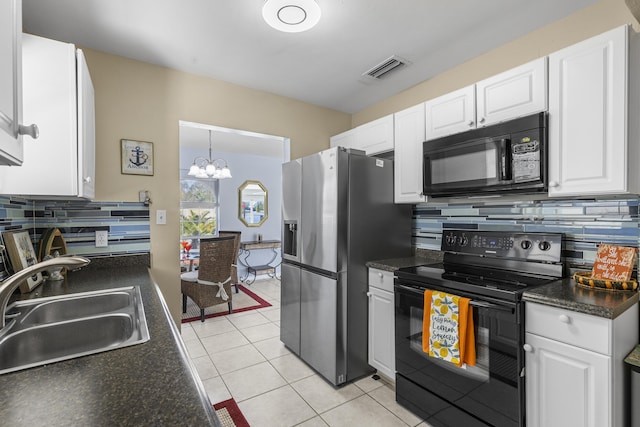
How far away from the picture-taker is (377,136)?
264 cm

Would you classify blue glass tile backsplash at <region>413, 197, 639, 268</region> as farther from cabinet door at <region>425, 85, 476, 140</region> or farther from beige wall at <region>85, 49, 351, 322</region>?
beige wall at <region>85, 49, 351, 322</region>

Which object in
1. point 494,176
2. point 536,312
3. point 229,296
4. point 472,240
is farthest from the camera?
point 229,296

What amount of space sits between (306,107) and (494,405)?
2.91 meters

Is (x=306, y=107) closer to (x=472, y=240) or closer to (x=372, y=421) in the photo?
(x=472, y=240)

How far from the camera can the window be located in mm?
5562

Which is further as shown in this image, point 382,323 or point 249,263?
point 249,263

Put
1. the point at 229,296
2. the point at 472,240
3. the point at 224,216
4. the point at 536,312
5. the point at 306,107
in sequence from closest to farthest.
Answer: the point at 536,312 < the point at 472,240 < the point at 306,107 < the point at 229,296 < the point at 224,216

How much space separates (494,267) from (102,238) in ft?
9.06

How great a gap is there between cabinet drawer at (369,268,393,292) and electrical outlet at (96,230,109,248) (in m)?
1.96

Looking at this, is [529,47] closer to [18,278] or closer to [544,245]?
[544,245]

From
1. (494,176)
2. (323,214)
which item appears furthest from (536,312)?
(323,214)

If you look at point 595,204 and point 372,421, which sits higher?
point 595,204

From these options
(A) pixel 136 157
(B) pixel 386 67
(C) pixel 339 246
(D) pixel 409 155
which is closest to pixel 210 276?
(A) pixel 136 157

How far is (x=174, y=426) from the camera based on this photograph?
1.89ft
